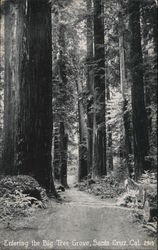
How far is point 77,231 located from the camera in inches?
259

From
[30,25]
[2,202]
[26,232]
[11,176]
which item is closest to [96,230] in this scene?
[26,232]

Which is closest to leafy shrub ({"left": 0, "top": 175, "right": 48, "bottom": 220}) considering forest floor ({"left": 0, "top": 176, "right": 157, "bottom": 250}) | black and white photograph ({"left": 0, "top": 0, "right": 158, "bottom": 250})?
black and white photograph ({"left": 0, "top": 0, "right": 158, "bottom": 250})

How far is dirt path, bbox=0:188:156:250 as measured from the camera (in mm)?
5887

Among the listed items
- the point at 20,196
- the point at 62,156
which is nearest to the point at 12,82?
the point at 20,196

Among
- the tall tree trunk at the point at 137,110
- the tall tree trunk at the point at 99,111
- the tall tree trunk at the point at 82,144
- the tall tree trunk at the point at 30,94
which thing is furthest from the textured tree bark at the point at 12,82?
the tall tree trunk at the point at 82,144

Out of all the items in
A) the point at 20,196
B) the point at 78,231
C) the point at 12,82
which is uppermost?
the point at 12,82

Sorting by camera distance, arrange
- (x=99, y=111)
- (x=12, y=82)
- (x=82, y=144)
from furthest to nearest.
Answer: (x=82, y=144)
(x=99, y=111)
(x=12, y=82)

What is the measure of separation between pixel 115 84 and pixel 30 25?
34.3ft

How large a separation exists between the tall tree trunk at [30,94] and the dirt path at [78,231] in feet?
6.72

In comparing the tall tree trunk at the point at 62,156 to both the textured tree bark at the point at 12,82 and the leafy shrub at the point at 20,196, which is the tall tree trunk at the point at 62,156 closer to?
the textured tree bark at the point at 12,82

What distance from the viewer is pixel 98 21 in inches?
711

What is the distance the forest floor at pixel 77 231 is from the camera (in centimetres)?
586

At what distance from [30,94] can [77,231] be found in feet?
16.1

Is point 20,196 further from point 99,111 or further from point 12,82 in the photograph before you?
point 99,111
